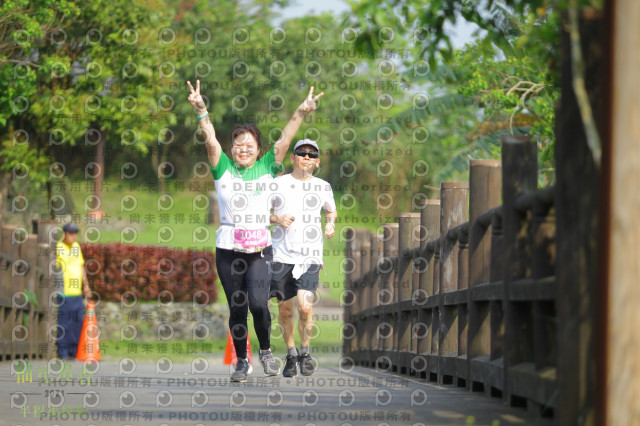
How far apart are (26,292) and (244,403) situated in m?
9.52

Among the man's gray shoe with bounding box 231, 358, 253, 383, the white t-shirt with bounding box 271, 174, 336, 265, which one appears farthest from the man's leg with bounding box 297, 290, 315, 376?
the man's gray shoe with bounding box 231, 358, 253, 383

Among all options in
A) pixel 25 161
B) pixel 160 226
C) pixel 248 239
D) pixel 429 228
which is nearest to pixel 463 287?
pixel 248 239

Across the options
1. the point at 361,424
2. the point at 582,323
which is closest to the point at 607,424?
the point at 582,323

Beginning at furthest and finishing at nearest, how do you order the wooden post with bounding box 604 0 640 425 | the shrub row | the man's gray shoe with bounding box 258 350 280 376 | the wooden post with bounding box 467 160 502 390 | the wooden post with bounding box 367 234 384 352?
1. the shrub row
2. the wooden post with bounding box 367 234 384 352
3. the man's gray shoe with bounding box 258 350 280 376
4. the wooden post with bounding box 467 160 502 390
5. the wooden post with bounding box 604 0 640 425

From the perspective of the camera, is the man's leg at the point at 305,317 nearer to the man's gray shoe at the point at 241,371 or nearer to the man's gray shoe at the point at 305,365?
the man's gray shoe at the point at 305,365

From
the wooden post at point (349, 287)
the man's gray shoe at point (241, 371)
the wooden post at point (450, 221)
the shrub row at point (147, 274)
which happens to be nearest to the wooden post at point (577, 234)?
the wooden post at point (450, 221)

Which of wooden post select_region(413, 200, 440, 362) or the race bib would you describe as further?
wooden post select_region(413, 200, 440, 362)

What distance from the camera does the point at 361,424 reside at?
565 centimetres

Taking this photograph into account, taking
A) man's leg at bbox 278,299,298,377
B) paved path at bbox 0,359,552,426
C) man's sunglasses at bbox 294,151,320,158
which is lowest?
paved path at bbox 0,359,552,426

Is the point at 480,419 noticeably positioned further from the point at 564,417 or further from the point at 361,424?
the point at 564,417

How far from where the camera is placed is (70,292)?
16047 mm

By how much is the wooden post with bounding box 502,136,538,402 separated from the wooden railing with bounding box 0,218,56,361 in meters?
8.76

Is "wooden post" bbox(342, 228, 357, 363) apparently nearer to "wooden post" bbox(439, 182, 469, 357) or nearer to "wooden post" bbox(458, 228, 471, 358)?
"wooden post" bbox(439, 182, 469, 357)

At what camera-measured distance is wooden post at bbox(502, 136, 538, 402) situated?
6055 millimetres
